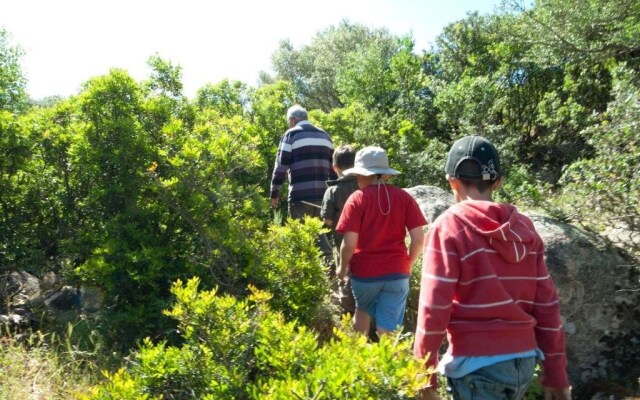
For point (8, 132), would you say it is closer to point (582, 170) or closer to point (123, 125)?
point (123, 125)

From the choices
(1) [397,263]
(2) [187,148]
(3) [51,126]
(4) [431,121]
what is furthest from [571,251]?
(4) [431,121]

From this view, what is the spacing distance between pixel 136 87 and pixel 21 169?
54.4 inches

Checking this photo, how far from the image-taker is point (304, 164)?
636 centimetres

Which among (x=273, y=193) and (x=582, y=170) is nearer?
(x=582, y=170)

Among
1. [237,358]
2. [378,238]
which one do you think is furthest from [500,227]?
[378,238]

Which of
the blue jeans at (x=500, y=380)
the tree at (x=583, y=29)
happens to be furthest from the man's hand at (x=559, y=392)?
the tree at (x=583, y=29)

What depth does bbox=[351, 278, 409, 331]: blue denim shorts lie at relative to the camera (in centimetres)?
421

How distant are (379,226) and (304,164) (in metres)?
2.35

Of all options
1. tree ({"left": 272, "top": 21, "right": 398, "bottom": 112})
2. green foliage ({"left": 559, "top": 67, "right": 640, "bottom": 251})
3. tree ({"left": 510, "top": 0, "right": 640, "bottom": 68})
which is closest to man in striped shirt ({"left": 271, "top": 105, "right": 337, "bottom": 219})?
green foliage ({"left": 559, "top": 67, "right": 640, "bottom": 251})

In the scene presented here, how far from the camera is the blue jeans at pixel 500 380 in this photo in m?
2.29

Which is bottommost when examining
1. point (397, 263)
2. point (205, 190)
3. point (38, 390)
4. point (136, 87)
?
point (38, 390)

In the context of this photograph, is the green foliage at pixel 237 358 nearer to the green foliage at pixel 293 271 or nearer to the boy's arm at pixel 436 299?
the boy's arm at pixel 436 299

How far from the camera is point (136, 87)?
564cm

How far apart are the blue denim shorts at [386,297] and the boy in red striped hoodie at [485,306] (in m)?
1.78
